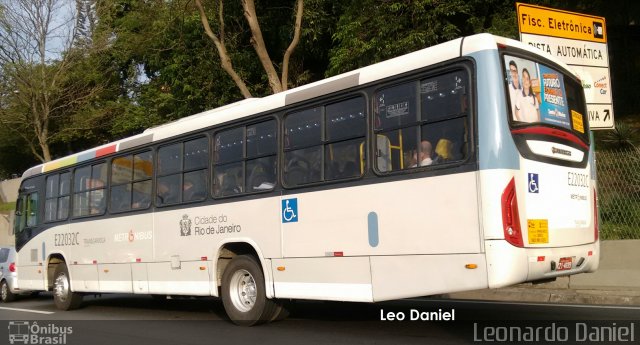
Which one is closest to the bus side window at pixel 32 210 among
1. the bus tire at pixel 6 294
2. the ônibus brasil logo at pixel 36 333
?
the bus tire at pixel 6 294

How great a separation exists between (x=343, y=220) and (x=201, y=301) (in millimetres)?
7056

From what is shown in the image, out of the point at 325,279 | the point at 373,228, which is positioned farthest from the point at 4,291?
the point at 373,228

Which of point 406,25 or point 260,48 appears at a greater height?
point 406,25

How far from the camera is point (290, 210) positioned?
8.13 meters

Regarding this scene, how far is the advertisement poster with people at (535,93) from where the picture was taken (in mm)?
6520

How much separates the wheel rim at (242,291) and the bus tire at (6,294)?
9.52m

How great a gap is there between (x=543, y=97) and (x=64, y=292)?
1039 centimetres

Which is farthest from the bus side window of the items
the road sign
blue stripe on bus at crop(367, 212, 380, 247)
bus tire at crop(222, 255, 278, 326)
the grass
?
the grass

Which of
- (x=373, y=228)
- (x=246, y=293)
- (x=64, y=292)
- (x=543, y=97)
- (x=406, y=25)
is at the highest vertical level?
(x=406, y=25)

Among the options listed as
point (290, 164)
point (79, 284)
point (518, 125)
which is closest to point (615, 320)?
point (518, 125)

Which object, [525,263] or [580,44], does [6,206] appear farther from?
[525,263]

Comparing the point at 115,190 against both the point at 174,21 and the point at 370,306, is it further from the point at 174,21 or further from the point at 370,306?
the point at 174,21

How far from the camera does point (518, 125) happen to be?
6.41 meters

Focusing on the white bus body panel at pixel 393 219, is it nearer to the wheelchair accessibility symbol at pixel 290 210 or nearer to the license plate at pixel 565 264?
the wheelchair accessibility symbol at pixel 290 210
